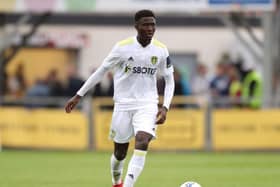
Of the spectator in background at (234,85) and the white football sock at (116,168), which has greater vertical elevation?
the white football sock at (116,168)

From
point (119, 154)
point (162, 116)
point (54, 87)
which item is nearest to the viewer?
point (162, 116)

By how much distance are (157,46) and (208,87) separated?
15.4 meters

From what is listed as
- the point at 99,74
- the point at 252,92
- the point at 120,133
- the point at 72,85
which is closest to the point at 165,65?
the point at 99,74

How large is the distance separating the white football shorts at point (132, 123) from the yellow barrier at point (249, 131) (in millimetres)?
11974

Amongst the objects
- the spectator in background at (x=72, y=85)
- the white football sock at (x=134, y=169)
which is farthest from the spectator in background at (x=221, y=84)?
the white football sock at (x=134, y=169)

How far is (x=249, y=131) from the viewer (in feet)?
81.3

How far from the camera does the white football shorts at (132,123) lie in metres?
12.7

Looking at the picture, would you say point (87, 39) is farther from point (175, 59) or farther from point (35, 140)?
point (35, 140)

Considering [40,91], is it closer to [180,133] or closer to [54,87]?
[54,87]

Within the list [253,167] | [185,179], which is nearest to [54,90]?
[253,167]

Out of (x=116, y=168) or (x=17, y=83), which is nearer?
(x=116, y=168)

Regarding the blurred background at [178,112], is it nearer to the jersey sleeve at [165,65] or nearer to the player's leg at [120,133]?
the player's leg at [120,133]

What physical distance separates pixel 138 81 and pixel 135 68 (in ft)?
0.55

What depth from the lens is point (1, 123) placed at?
26.0m
